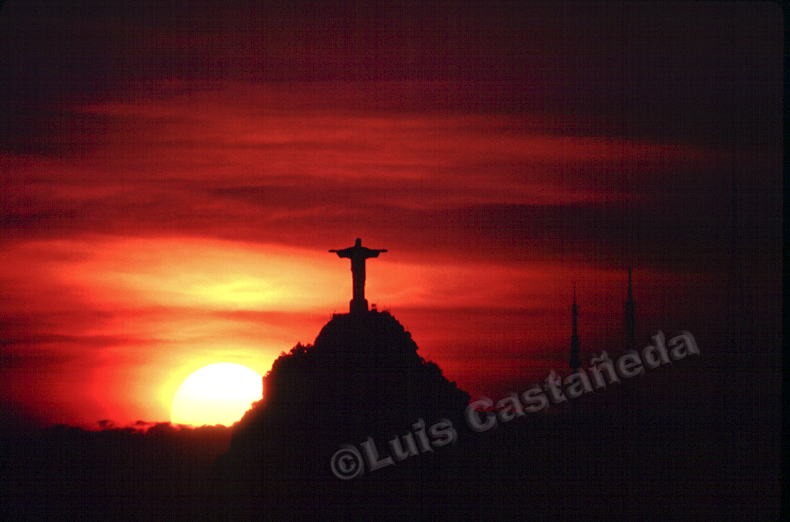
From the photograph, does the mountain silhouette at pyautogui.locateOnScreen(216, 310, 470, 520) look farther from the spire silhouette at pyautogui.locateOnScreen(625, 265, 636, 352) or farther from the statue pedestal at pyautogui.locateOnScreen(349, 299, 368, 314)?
the spire silhouette at pyautogui.locateOnScreen(625, 265, 636, 352)

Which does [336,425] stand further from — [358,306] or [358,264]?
[358,264]

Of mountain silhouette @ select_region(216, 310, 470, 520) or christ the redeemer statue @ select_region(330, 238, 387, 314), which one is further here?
mountain silhouette @ select_region(216, 310, 470, 520)

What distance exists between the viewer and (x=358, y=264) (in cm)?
5800

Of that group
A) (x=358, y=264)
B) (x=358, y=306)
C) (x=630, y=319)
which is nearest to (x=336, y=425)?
(x=358, y=306)

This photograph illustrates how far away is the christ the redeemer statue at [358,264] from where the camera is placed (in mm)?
57312

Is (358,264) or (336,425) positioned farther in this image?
(336,425)

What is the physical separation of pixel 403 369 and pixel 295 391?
309 inches

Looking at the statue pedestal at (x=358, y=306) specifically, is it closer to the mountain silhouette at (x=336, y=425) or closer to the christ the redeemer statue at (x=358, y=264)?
the christ the redeemer statue at (x=358, y=264)

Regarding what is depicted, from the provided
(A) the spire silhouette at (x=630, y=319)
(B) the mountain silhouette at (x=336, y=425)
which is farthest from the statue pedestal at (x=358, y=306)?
(A) the spire silhouette at (x=630, y=319)

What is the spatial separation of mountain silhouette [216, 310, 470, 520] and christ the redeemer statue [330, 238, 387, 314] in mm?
6168

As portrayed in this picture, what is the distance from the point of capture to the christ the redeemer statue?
5731 cm

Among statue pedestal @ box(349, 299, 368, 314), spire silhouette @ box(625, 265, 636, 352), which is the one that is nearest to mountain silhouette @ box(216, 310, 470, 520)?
statue pedestal @ box(349, 299, 368, 314)

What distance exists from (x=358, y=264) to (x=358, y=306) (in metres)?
3.77

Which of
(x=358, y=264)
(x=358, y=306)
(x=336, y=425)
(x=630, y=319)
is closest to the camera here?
(x=358, y=264)
